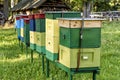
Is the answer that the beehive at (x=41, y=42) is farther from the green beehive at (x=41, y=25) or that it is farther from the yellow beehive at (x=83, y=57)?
the yellow beehive at (x=83, y=57)

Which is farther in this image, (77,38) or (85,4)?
(85,4)

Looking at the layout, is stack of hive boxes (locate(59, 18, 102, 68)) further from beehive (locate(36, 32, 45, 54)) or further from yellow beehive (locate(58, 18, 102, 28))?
beehive (locate(36, 32, 45, 54))

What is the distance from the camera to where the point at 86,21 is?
5785 mm

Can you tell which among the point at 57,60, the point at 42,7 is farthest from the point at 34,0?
the point at 57,60

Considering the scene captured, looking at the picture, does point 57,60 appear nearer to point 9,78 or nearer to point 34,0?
point 9,78

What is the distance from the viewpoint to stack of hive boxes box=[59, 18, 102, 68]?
5.77 m

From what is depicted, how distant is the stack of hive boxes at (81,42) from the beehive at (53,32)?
0.63 m

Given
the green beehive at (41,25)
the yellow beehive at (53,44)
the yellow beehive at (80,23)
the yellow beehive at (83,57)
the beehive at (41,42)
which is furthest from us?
the beehive at (41,42)

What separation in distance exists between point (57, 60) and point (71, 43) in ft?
3.39

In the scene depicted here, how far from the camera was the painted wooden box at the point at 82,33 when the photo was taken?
5.76m

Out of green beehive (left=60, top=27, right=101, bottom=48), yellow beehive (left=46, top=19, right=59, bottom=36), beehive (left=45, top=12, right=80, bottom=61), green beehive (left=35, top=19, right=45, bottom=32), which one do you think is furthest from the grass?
green beehive (left=60, top=27, right=101, bottom=48)

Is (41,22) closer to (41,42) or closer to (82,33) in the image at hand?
(41,42)

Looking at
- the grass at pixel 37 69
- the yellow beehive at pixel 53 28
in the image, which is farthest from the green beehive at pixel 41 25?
the grass at pixel 37 69

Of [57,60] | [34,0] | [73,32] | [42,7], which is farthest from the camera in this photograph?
[34,0]
